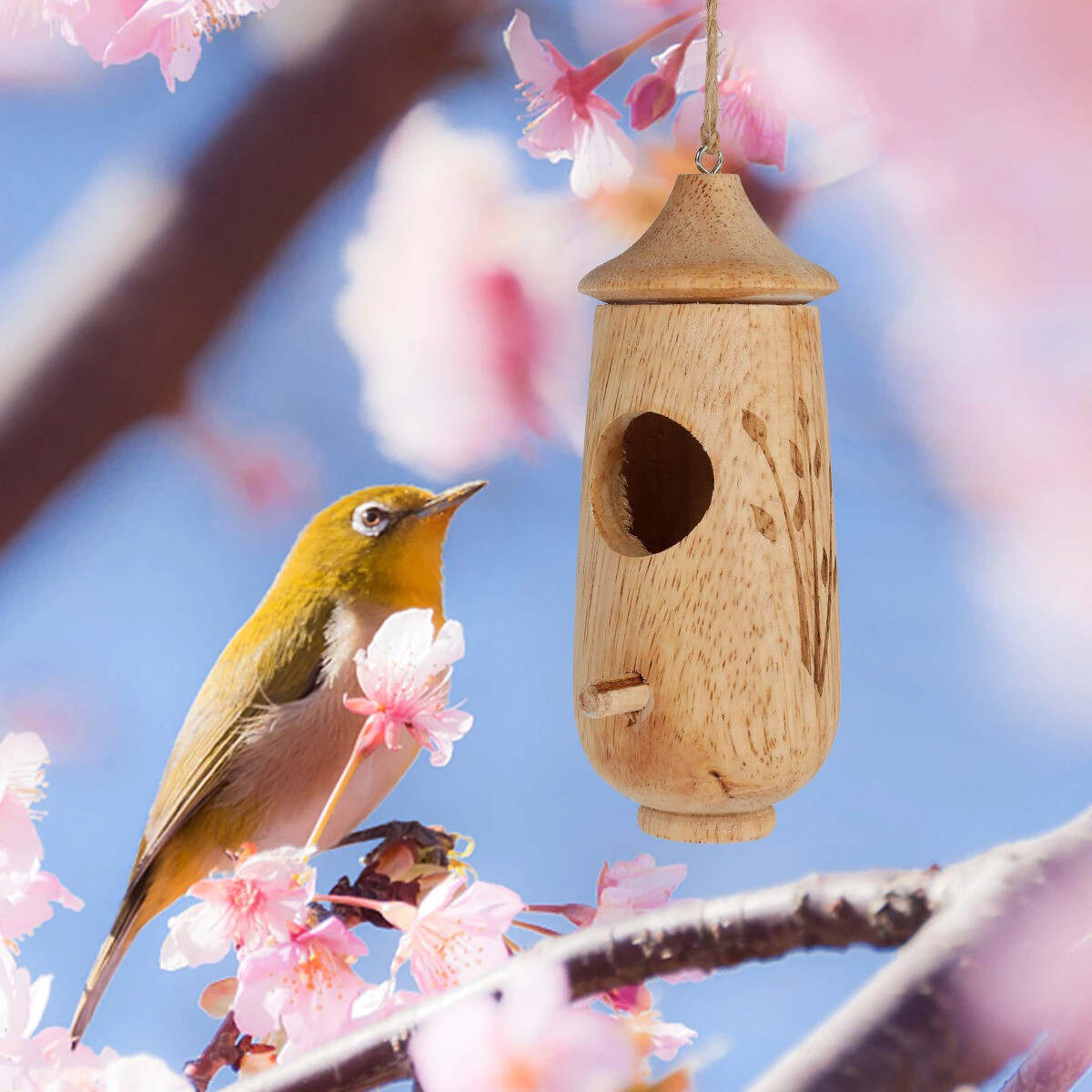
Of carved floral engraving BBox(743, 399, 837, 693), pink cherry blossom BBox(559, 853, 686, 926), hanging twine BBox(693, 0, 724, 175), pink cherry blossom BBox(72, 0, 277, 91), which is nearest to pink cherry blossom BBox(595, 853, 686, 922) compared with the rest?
pink cherry blossom BBox(559, 853, 686, 926)

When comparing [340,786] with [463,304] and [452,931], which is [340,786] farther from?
[463,304]

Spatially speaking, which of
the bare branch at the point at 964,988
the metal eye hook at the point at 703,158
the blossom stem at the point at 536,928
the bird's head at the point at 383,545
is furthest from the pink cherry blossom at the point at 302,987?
the metal eye hook at the point at 703,158

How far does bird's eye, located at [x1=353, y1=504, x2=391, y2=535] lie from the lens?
2.87 ft

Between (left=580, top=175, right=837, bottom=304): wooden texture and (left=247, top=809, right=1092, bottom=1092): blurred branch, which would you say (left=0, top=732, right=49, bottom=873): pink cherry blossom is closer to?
(left=247, top=809, right=1092, bottom=1092): blurred branch

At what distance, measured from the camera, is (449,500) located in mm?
879

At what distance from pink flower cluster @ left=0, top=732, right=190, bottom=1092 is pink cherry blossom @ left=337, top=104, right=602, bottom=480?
33 cm

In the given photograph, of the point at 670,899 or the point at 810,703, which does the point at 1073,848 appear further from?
the point at 670,899

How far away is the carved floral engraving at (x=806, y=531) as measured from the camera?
75 cm

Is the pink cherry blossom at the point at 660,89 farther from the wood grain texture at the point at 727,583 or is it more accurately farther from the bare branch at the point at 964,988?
the bare branch at the point at 964,988

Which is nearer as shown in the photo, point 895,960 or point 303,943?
point 895,960

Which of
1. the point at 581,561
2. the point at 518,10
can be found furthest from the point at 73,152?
the point at 581,561

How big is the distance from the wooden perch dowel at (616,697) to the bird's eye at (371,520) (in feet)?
0.62

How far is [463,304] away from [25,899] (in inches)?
19.5

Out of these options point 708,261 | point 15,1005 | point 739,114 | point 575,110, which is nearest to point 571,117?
point 575,110
